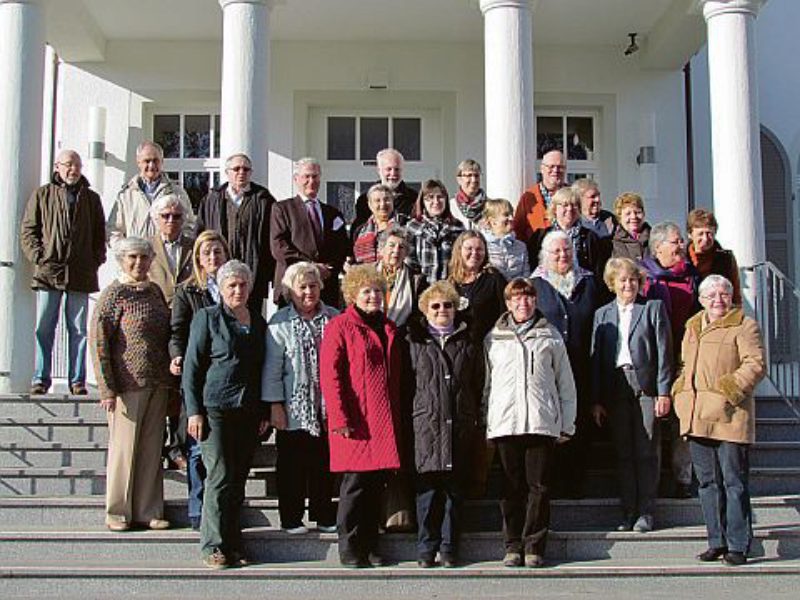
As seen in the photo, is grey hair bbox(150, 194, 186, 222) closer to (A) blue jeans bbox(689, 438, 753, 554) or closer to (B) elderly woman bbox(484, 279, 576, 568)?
(B) elderly woman bbox(484, 279, 576, 568)

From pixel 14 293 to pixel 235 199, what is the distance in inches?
81.8

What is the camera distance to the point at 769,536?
603 centimetres

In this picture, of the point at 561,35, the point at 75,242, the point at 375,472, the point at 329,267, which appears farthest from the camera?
the point at 561,35

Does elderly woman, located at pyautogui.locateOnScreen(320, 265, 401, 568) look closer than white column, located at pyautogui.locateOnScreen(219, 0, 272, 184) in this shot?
Yes

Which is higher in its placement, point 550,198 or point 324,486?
point 550,198

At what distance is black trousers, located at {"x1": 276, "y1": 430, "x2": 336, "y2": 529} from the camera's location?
19.0 feet

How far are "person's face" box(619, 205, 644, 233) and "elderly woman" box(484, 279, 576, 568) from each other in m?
1.17

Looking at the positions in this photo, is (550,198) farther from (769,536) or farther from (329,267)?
(769,536)

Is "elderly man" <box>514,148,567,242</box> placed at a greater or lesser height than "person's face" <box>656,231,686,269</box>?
greater

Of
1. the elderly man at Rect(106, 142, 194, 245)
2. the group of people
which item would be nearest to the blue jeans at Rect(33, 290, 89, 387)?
the elderly man at Rect(106, 142, 194, 245)

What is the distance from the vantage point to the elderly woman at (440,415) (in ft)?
18.6

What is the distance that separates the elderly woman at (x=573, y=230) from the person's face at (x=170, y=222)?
228 cm

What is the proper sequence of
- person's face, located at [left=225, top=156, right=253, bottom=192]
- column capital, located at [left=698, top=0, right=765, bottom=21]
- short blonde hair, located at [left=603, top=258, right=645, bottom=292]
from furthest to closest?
column capital, located at [left=698, top=0, right=765, bottom=21] < person's face, located at [left=225, top=156, right=253, bottom=192] < short blonde hair, located at [left=603, top=258, right=645, bottom=292]

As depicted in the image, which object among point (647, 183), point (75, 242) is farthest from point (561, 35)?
point (75, 242)
